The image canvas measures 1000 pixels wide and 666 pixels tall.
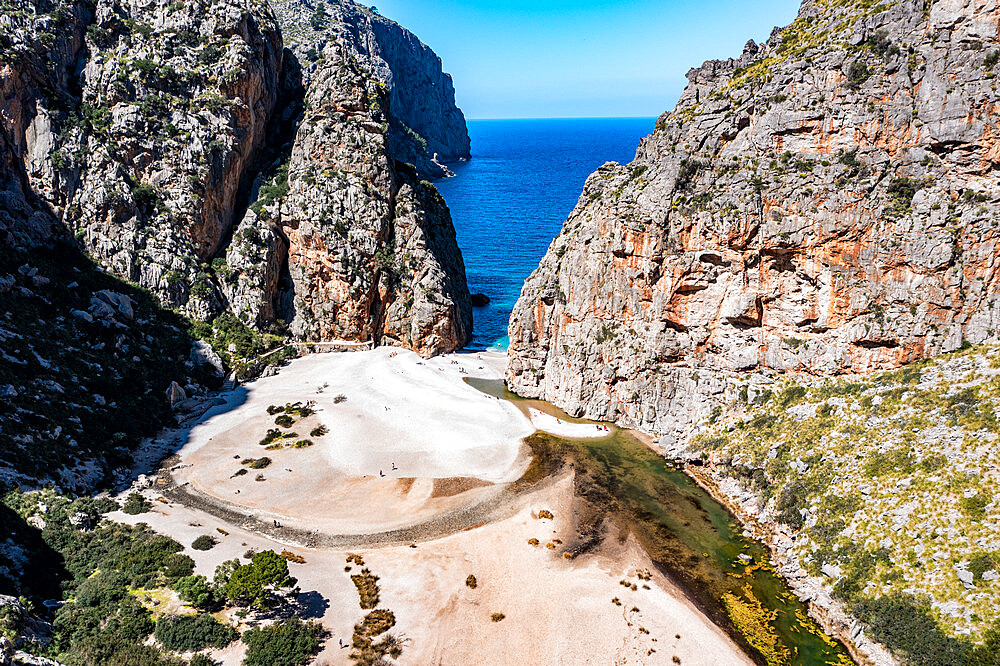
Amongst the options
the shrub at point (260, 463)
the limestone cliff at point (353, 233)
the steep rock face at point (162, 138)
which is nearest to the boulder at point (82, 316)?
the steep rock face at point (162, 138)

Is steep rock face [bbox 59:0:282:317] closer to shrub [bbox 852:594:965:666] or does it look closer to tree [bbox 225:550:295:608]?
tree [bbox 225:550:295:608]

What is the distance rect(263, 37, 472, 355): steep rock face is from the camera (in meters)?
77.3

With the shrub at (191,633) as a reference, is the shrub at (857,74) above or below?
above

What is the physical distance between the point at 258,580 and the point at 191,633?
431 centimetres

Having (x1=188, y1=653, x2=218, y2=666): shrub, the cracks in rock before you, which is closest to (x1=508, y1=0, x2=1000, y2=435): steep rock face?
the cracks in rock

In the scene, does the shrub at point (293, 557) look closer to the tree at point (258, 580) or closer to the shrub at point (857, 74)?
the tree at point (258, 580)

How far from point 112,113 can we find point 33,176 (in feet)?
41.3

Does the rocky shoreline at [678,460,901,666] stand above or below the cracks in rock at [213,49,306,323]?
below

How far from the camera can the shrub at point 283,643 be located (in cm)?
3139

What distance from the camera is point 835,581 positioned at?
37.3m

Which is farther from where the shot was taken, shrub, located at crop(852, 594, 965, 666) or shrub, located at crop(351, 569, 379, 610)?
shrub, located at crop(351, 569, 379, 610)

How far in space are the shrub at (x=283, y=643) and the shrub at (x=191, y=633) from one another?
1335mm

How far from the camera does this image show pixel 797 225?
163ft

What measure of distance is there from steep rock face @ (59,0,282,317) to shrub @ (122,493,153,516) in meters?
33.1
